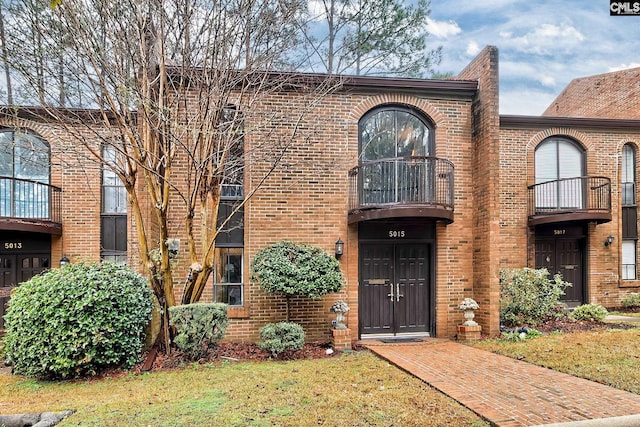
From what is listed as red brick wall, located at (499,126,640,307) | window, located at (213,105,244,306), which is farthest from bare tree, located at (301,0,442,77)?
window, located at (213,105,244,306)

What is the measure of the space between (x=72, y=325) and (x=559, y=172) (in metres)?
13.8

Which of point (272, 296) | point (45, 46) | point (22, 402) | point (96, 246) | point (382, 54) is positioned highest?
point (382, 54)

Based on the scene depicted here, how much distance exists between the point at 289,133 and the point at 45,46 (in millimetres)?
4496

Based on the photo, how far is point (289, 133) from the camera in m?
8.83

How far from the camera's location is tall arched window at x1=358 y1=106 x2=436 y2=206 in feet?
29.2

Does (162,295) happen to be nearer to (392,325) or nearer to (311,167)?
(311,167)

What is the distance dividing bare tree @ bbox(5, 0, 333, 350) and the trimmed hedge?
0.75 metres

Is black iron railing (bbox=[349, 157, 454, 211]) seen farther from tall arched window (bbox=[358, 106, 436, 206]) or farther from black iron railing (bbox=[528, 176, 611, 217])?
black iron railing (bbox=[528, 176, 611, 217])

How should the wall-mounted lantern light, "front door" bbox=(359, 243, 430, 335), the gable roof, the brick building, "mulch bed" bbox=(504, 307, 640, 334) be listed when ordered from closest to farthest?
the brick building < "front door" bbox=(359, 243, 430, 335) < "mulch bed" bbox=(504, 307, 640, 334) < the wall-mounted lantern light < the gable roof

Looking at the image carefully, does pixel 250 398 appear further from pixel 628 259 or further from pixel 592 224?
pixel 628 259

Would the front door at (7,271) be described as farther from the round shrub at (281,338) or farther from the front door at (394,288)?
the front door at (394,288)

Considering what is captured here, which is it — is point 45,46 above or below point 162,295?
above

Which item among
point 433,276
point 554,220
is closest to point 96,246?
point 433,276

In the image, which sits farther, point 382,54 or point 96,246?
point 382,54
